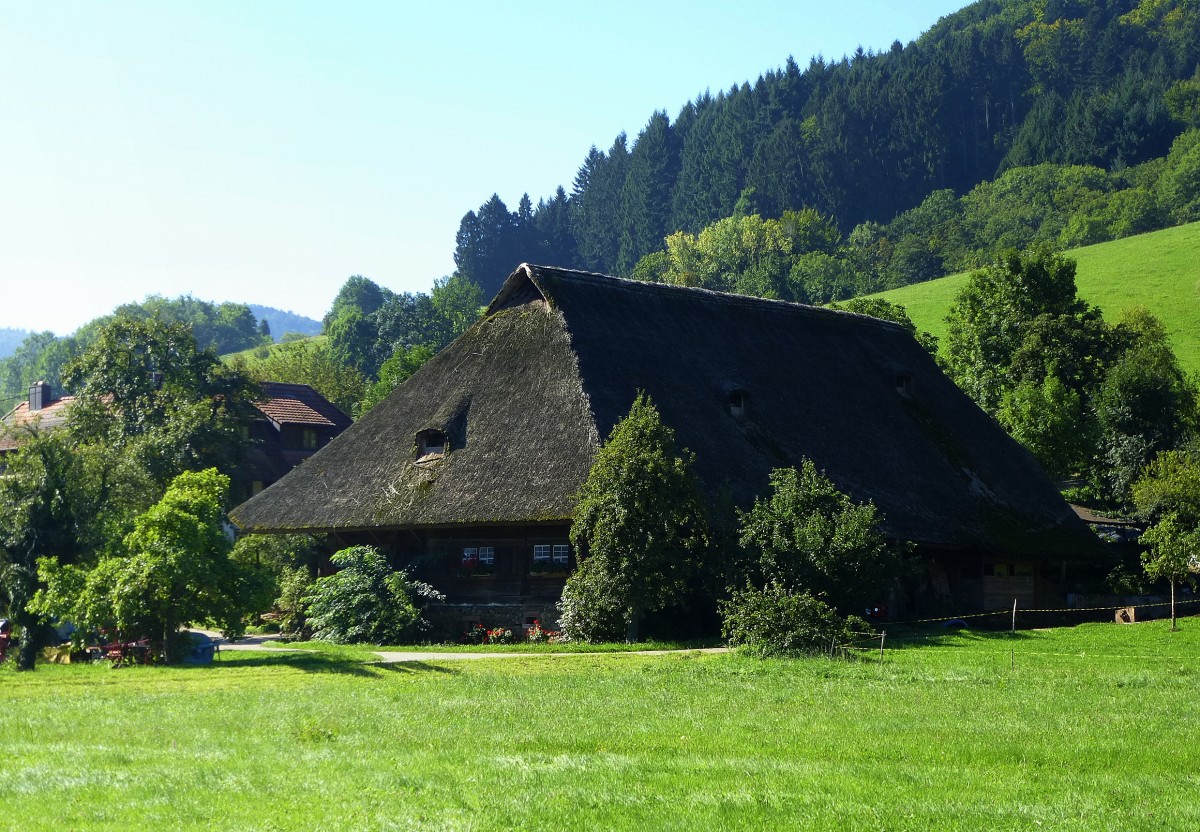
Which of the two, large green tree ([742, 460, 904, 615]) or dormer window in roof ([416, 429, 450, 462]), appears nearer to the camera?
large green tree ([742, 460, 904, 615])

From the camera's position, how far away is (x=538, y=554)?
36781 mm

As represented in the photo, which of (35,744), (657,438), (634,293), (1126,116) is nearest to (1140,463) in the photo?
(634,293)

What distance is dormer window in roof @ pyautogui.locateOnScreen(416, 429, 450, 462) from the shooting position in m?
38.8

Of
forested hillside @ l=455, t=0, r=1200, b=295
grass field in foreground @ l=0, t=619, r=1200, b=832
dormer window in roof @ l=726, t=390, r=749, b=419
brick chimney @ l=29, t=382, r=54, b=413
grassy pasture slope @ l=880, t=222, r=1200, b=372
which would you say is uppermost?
forested hillside @ l=455, t=0, r=1200, b=295

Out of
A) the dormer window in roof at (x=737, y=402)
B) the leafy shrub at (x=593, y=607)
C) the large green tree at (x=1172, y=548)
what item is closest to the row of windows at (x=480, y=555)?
the leafy shrub at (x=593, y=607)

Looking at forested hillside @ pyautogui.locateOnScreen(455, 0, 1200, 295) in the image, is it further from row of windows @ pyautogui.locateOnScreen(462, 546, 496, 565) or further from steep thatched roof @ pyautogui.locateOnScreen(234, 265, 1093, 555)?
row of windows @ pyautogui.locateOnScreen(462, 546, 496, 565)

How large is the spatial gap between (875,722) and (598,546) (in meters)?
14.7

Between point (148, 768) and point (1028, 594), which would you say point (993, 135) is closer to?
point (1028, 594)

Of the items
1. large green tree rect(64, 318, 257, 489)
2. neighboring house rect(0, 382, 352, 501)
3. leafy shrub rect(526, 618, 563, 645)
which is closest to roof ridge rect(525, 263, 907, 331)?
leafy shrub rect(526, 618, 563, 645)

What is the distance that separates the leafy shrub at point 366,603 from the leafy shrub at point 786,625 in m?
9.68

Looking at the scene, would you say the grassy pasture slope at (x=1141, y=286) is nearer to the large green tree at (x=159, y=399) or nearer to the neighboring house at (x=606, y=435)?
the neighboring house at (x=606, y=435)

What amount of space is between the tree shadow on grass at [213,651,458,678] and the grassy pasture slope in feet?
189

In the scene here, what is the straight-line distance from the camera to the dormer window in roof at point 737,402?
1625 inches

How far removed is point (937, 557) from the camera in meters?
41.6
